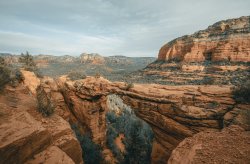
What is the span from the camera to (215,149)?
19.4ft

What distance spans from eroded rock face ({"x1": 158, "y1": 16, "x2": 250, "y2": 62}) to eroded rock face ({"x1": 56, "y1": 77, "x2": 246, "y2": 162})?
83.6 ft

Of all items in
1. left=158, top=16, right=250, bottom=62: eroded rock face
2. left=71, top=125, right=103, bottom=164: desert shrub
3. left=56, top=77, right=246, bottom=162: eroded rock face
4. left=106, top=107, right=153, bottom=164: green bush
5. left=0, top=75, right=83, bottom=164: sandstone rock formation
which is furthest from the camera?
left=158, top=16, right=250, bottom=62: eroded rock face

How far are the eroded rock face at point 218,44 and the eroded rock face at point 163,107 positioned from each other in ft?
83.6

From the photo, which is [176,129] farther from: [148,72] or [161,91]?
[148,72]

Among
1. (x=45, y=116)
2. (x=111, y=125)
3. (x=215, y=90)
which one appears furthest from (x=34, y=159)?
(x=111, y=125)

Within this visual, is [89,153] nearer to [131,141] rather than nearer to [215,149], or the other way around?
[131,141]

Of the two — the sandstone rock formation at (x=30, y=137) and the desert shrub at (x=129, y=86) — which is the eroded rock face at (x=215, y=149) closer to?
the sandstone rock formation at (x=30, y=137)

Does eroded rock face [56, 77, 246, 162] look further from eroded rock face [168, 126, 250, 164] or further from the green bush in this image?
eroded rock face [168, 126, 250, 164]

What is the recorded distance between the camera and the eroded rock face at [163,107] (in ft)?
37.9

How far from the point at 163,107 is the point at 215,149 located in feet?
25.9

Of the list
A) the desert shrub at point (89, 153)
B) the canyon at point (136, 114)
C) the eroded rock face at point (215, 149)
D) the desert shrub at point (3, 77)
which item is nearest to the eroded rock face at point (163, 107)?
the canyon at point (136, 114)

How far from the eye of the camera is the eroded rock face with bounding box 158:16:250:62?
34.0 metres

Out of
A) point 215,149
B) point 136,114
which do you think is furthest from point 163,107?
point 215,149

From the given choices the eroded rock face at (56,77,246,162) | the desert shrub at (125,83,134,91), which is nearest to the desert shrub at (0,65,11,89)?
the eroded rock face at (56,77,246,162)
